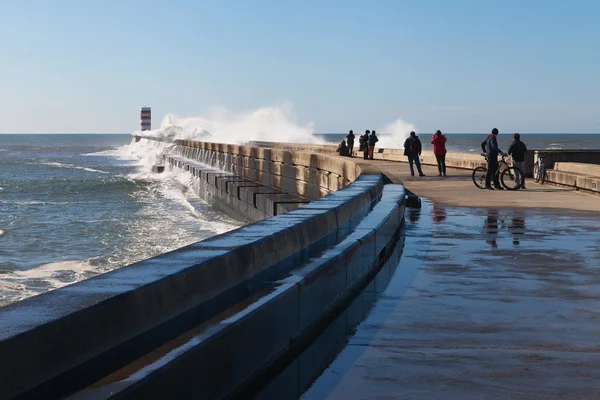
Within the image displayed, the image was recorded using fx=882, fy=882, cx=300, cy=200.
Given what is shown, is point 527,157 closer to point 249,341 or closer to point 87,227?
point 87,227

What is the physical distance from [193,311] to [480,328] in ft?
7.30

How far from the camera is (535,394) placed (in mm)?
4363

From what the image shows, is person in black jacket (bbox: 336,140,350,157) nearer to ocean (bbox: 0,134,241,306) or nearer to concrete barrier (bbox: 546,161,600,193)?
ocean (bbox: 0,134,241,306)

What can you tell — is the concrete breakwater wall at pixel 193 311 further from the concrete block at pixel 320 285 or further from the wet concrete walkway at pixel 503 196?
the wet concrete walkway at pixel 503 196

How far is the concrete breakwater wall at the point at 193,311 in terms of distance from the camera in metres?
3.22

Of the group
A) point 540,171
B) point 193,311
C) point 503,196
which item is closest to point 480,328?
point 193,311

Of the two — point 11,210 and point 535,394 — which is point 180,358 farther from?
point 11,210

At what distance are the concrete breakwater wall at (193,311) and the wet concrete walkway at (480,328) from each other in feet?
1.30

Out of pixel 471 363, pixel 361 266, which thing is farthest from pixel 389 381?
pixel 361 266

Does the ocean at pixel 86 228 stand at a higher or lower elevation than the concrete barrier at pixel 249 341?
lower

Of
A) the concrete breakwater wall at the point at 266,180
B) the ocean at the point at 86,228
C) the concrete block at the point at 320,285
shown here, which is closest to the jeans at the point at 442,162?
the concrete breakwater wall at the point at 266,180

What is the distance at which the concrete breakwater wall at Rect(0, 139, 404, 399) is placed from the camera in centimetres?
322

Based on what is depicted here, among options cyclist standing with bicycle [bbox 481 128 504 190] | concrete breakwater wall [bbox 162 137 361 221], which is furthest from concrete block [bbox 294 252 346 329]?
cyclist standing with bicycle [bbox 481 128 504 190]

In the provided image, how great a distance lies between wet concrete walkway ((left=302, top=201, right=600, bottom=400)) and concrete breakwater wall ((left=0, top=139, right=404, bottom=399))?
0.40 m
